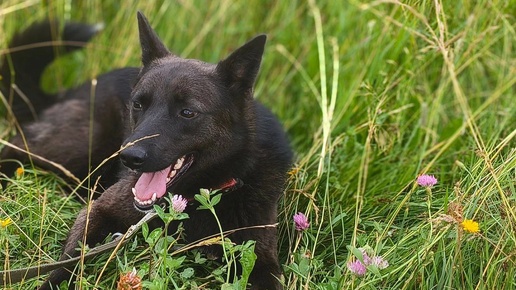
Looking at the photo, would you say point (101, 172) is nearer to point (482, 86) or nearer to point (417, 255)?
point (417, 255)

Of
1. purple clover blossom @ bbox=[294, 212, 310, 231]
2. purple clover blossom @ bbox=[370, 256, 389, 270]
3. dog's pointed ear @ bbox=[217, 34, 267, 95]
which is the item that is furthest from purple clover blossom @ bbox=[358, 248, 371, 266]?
dog's pointed ear @ bbox=[217, 34, 267, 95]

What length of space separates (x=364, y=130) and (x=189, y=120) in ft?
3.96

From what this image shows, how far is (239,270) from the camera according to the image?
10.5 feet

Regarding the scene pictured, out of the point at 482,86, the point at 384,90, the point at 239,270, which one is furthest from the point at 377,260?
Result: the point at 482,86

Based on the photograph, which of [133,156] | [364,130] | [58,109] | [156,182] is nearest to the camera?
[133,156]

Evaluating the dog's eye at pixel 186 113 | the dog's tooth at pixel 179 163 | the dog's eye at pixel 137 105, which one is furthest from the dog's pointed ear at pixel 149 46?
the dog's tooth at pixel 179 163

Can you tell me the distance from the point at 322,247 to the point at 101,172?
122cm

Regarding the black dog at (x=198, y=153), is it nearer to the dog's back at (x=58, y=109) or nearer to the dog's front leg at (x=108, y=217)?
the dog's front leg at (x=108, y=217)

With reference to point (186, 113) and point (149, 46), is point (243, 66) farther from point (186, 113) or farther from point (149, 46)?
point (149, 46)

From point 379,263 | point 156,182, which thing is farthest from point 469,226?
point 156,182

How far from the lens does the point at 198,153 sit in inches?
128

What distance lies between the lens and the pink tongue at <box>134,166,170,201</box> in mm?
3141

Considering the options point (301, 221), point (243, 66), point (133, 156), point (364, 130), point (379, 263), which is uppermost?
point (243, 66)

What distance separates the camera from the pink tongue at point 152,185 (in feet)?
10.3
